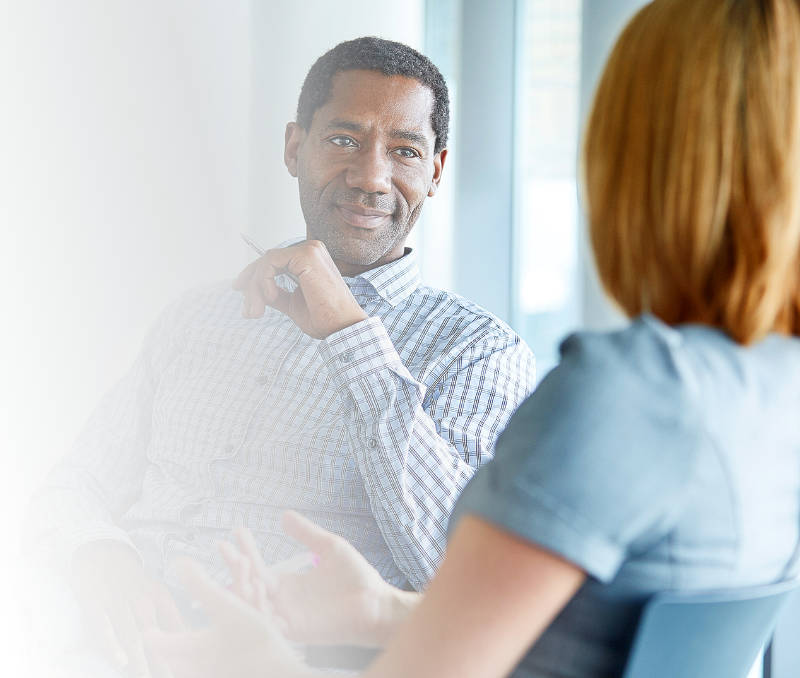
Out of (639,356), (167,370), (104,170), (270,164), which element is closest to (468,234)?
(270,164)

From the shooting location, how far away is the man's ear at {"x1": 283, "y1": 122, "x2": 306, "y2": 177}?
3.94 feet

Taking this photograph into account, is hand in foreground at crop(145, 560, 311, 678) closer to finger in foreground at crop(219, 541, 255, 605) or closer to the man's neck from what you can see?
finger in foreground at crop(219, 541, 255, 605)

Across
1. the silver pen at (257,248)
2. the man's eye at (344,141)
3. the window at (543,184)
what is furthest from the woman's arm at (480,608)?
the window at (543,184)

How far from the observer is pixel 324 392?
1.21 metres

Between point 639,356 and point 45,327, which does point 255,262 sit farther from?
point 639,356

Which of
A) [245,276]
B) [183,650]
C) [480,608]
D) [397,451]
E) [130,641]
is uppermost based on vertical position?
[245,276]

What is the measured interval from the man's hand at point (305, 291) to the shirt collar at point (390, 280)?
5cm

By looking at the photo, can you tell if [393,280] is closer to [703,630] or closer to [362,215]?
[362,215]

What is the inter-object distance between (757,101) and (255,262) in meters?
0.77

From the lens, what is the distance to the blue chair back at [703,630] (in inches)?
21.7

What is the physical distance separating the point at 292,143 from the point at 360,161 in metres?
0.10

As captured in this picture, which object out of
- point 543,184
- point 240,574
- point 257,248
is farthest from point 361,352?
point 543,184

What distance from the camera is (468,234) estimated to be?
1.66 metres

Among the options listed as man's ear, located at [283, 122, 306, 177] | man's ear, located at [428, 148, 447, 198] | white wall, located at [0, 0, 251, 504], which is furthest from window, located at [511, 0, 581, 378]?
white wall, located at [0, 0, 251, 504]
